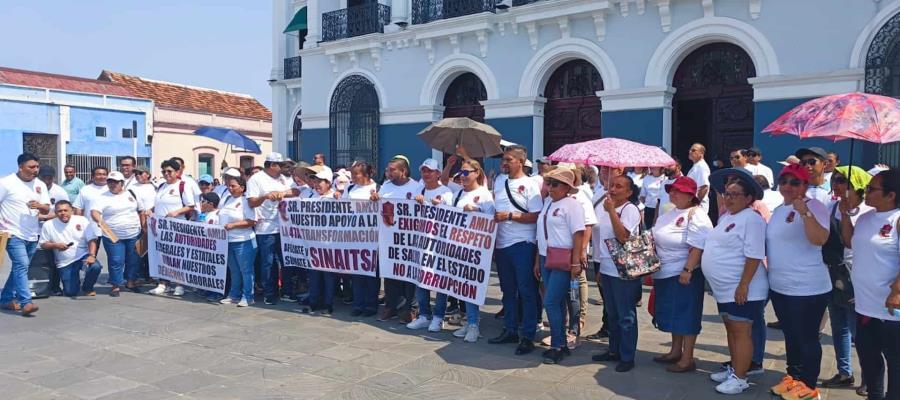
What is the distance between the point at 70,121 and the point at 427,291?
80.6 feet

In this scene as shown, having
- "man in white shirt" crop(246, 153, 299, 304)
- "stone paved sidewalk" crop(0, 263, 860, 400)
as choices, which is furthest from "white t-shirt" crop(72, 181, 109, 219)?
"man in white shirt" crop(246, 153, 299, 304)

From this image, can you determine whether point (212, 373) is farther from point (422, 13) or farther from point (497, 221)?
point (422, 13)

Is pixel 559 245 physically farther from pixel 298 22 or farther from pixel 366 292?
pixel 298 22

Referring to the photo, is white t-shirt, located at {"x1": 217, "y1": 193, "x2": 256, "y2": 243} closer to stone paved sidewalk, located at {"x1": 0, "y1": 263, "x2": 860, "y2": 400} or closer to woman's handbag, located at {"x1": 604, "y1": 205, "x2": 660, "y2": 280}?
stone paved sidewalk, located at {"x1": 0, "y1": 263, "x2": 860, "y2": 400}

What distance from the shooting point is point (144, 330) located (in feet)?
22.1

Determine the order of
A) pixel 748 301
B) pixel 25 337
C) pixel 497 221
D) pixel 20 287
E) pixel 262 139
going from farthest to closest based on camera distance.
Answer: pixel 262 139, pixel 20 287, pixel 25 337, pixel 497 221, pixel 748 301

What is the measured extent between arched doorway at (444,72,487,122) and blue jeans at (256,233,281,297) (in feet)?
26.2

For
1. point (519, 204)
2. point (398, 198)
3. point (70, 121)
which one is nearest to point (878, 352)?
point (519, 204)

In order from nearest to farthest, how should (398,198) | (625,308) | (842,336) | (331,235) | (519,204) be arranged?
1. (842,336)
2. (625,308)
3. (519,204)
4. (398,198)
5. (331,235)

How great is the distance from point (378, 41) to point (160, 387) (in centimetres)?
1257

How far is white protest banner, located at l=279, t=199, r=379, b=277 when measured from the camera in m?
7.35

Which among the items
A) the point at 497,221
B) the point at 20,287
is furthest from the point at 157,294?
the point at 497,221

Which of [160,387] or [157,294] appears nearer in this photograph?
[160,387]

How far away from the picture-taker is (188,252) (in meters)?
8.55
